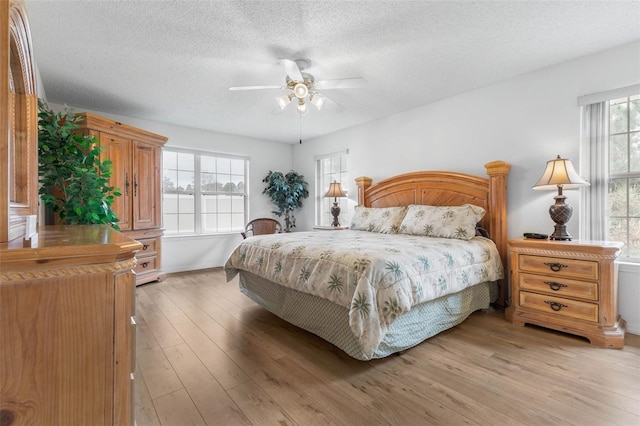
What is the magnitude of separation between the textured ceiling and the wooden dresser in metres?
1.99

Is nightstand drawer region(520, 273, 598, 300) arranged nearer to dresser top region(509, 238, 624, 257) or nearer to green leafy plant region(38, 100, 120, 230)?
dresser top region(509, 238, 624, 257)

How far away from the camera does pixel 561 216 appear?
2568mm

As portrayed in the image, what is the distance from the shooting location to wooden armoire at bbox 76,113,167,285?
3684 mm

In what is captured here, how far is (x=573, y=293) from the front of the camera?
7.81 feet

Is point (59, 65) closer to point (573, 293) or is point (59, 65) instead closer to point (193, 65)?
point (193, 65)

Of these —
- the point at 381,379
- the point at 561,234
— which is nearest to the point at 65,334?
the point at 381,379

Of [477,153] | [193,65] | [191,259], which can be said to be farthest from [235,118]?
[477,153]

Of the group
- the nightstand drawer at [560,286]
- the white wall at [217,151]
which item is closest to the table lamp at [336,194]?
the white wall at [217,151]

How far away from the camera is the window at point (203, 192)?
494 centimetres

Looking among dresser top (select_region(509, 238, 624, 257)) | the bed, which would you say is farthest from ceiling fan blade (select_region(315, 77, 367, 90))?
dresser top (select_region(509, 238, 624, 257))

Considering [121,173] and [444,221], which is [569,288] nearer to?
[444,221]

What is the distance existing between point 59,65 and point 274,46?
7.10 feet

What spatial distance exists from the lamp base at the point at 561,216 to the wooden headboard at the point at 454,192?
555 mm

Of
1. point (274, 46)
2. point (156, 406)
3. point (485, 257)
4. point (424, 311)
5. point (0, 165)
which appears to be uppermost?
point (274, 46)
